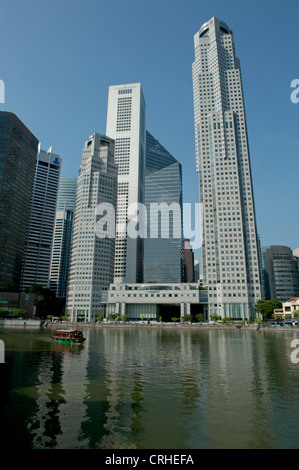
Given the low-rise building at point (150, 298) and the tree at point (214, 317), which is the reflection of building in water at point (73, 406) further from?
the low-rise building at point (150, 298)

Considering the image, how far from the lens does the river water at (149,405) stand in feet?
60.1

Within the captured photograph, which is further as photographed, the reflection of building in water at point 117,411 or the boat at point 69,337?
the boat at point 69,337

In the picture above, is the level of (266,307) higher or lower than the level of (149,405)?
higher

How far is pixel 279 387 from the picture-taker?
31.1m

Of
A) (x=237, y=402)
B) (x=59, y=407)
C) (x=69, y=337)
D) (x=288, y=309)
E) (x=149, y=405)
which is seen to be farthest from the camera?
(x=288, y=309)

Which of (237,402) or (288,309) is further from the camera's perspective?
(288,309)

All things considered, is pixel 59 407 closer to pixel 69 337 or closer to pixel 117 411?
pixel 117 411

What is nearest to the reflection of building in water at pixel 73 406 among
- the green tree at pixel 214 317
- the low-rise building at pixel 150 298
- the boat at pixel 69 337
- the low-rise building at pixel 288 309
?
the boat at pixel 69 337

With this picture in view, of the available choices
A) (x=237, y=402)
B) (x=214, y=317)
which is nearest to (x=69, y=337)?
(x=237, y=402)

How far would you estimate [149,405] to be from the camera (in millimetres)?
24891

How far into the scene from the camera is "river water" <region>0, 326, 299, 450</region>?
18328mm

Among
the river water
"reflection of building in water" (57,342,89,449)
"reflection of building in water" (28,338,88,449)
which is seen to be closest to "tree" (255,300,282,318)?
the river water

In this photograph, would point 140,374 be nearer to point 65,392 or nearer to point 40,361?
point 65,392
